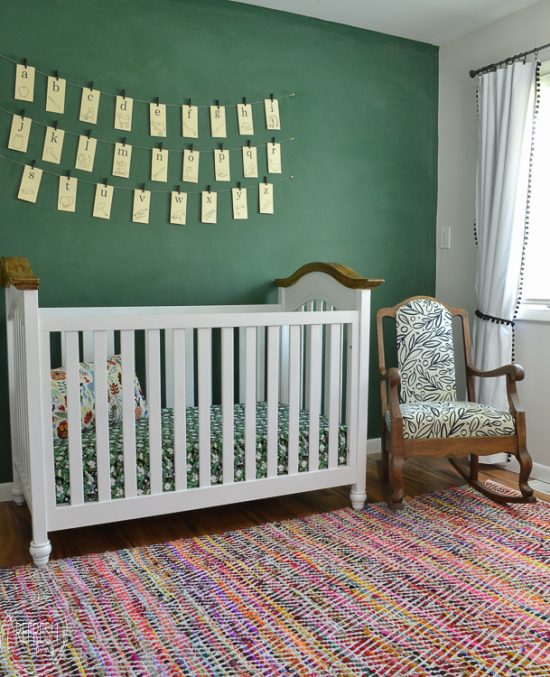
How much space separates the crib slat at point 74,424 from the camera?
1.96 m

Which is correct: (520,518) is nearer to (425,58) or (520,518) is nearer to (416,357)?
(416,357)

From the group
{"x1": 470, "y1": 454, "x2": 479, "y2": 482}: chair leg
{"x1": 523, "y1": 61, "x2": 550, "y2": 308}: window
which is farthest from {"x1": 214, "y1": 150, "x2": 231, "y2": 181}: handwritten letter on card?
{"x1": 470, "y1": 454, "x2": 479, "y2": 482}: chair leg

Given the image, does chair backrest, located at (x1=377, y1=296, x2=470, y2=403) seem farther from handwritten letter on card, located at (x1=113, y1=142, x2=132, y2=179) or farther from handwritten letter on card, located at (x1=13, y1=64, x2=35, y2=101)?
handwritten letter on card, located at (x1=13, y1=64, x2=35, y2=101)

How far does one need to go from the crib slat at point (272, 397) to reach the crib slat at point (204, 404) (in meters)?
0.23

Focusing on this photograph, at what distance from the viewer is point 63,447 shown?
6.84ft

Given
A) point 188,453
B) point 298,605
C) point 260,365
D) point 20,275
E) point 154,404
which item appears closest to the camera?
point 298,605

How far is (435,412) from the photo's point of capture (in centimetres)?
245

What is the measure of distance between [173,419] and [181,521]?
0.40m

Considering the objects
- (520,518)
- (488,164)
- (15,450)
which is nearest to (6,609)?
(15,450)

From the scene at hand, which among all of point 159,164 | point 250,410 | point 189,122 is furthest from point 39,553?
point 189,122

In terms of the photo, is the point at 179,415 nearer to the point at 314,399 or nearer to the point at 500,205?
the point at 314,399

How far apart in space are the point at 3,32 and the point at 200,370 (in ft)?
5.10

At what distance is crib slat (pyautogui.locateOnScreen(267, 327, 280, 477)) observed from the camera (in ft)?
7.47

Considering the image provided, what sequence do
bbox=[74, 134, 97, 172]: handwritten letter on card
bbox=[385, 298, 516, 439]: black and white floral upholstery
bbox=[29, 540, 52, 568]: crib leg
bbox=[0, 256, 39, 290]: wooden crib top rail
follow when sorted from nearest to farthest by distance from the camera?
bbox=[0, 256, 39, 290]: wooden crib top rail
bbox=[29, 540, 52, 568]: crib leg
bbox=[74, 134, 97, 172]: handwritten letter on card
bbox=[385, 298, 516, 439]: black and white floral upholstery
